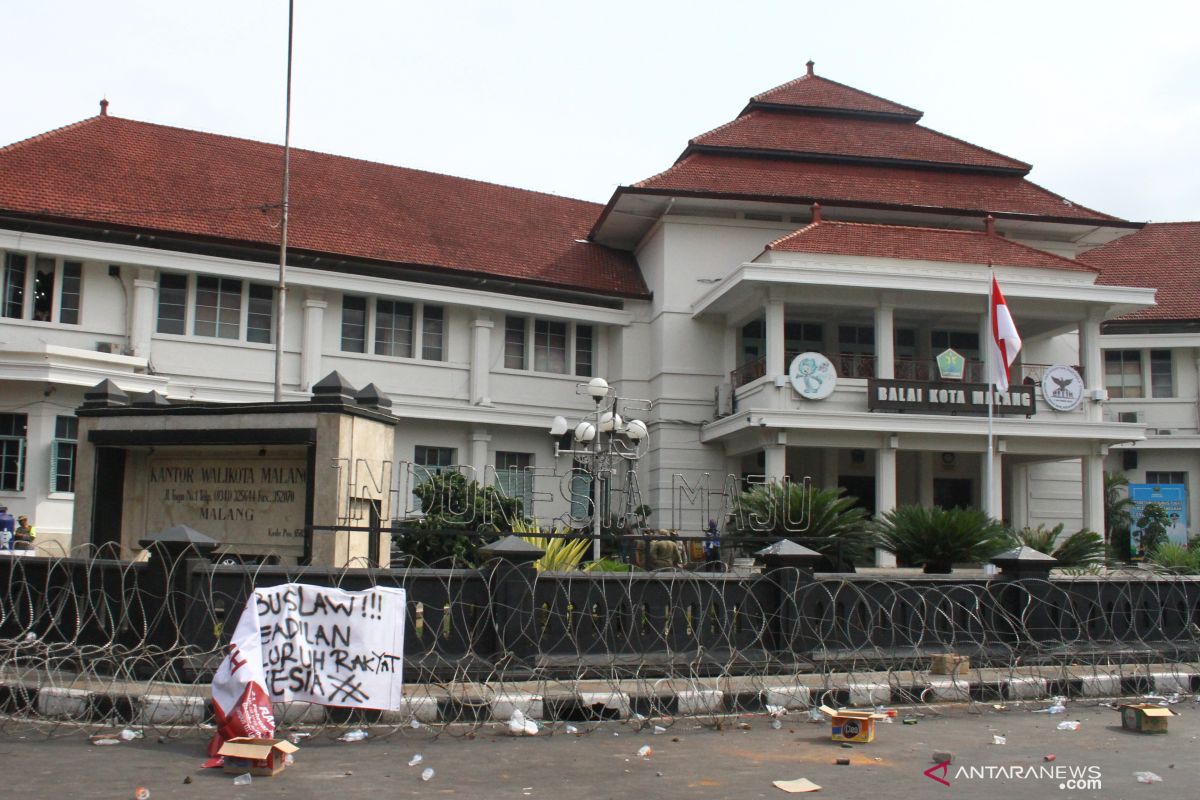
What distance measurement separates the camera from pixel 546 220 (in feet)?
105

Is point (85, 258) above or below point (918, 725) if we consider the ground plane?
above

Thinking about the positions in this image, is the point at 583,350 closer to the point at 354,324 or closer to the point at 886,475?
the point at 354,324

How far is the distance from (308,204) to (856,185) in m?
14.1

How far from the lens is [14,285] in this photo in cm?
2284

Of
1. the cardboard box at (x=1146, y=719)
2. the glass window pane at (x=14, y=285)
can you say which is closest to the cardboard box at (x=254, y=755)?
the cardboard box at (x=1146, y=719)

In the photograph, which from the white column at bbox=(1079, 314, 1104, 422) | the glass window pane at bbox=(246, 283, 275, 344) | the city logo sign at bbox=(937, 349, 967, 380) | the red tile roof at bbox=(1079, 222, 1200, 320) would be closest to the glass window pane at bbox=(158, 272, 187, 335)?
the glass window pane at bbox=(246, 283, 275, 344)

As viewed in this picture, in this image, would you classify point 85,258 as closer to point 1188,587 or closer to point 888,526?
point 888,526

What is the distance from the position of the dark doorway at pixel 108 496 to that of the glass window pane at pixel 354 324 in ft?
42.8

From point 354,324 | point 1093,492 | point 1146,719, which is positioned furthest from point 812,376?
point 1146,719

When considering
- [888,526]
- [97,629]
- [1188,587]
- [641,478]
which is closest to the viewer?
[97,629]

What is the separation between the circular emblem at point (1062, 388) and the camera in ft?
83.5

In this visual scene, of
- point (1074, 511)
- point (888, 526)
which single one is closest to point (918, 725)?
point (888, 526)

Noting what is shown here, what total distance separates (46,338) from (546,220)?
14003 mm

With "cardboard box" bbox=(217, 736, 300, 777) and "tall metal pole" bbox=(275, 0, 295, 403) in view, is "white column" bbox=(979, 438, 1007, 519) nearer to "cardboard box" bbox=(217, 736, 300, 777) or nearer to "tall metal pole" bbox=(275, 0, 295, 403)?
"tall metal pole" bbox=(275, 0, 295, 403)
